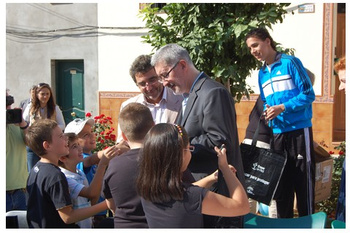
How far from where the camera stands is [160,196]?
2.33 metres

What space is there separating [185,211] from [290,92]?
203cm

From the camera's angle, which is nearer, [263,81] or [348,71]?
[348,71]

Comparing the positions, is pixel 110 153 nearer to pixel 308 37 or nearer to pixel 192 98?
pixel 192 98

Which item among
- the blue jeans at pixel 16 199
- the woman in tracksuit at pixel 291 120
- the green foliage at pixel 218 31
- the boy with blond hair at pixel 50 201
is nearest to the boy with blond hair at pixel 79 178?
the boy with blond hair at pixel 50 201

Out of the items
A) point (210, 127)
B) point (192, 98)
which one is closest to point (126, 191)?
point (210, 127)

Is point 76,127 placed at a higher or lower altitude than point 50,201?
higher

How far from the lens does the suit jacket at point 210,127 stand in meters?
2.74

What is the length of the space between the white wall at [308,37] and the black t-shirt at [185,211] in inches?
298

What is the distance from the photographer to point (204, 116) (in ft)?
9.18

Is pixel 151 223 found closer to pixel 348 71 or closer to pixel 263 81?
pixel 348 71

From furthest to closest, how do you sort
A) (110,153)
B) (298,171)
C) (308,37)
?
1. (308,37)
2. (298,171)
3. (110,153)

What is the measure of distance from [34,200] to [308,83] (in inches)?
91.7

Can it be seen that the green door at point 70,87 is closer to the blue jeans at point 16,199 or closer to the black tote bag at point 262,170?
the blue jeans at point 16,199

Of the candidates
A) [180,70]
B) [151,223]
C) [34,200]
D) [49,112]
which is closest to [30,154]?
[49,112]
